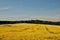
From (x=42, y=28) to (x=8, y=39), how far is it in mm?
4427

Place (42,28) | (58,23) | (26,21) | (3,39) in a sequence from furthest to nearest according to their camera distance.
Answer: (26,21) → (58,23) → (42,28) → (3,39)

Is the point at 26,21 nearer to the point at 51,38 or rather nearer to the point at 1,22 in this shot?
the point at 1,22

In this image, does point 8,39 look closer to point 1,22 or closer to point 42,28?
point 42,28

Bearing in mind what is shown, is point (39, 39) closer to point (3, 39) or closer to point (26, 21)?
point (3, 39)

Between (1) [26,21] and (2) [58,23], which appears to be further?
(1) [26,21]

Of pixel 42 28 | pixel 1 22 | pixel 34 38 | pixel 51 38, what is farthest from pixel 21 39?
pixel 1 22

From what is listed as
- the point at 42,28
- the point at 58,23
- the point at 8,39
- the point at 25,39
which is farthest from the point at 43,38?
the point at 58,23

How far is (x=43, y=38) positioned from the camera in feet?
30.8

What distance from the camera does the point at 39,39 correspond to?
9.18m

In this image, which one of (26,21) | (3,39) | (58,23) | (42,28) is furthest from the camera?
(26,21)

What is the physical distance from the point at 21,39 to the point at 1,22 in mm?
7763

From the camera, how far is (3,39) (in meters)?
9.05

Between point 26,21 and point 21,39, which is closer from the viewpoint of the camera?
point 21,39

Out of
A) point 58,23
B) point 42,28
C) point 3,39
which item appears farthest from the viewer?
point 58,23
